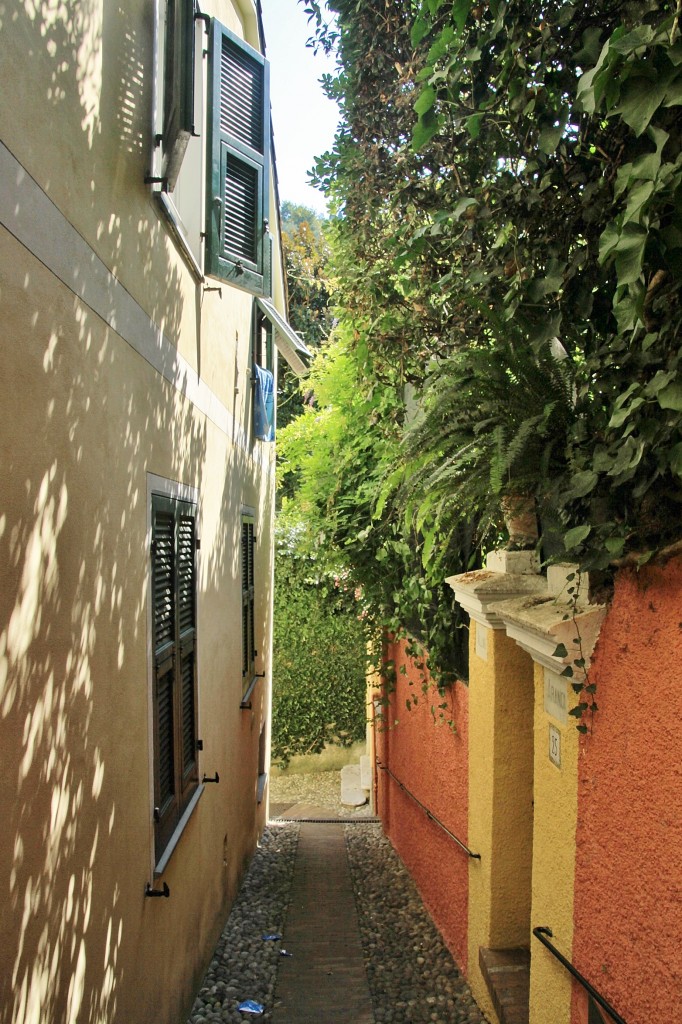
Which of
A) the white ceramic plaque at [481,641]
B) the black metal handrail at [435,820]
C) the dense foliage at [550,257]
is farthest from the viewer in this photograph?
the black metal handrail at [435,820]

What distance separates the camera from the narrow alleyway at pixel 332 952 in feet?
16.5

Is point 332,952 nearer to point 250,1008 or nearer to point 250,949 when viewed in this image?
point 250,949

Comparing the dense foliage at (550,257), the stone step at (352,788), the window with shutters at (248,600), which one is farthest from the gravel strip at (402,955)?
the stone step at (352,788)

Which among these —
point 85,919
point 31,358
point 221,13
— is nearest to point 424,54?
point 221,13

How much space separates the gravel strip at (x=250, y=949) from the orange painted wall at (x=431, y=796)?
129cm

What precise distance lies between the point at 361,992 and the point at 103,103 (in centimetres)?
547

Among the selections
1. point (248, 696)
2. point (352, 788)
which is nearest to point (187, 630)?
point (248, 696)

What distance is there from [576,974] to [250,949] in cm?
382

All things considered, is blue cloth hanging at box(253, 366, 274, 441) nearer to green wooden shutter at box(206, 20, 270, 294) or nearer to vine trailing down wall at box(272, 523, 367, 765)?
green wooden shutter at box(206, 20, 270, 294)

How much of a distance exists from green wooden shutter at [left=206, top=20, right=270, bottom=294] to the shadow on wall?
52.1 inches

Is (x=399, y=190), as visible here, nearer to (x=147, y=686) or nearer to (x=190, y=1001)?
(x=147, y=686)

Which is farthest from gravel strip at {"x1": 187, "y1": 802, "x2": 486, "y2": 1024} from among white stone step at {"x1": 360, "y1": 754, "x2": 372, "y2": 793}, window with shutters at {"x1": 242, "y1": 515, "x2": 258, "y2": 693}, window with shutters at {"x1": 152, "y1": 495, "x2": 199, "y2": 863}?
white stone step at {"x1": 360, "y1": 754, "x2": 372, "y2": 793}

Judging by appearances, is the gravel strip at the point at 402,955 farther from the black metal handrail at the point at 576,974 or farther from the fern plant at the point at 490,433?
the fern plant at the point at 490,433

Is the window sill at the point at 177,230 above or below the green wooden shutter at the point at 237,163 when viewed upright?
below
